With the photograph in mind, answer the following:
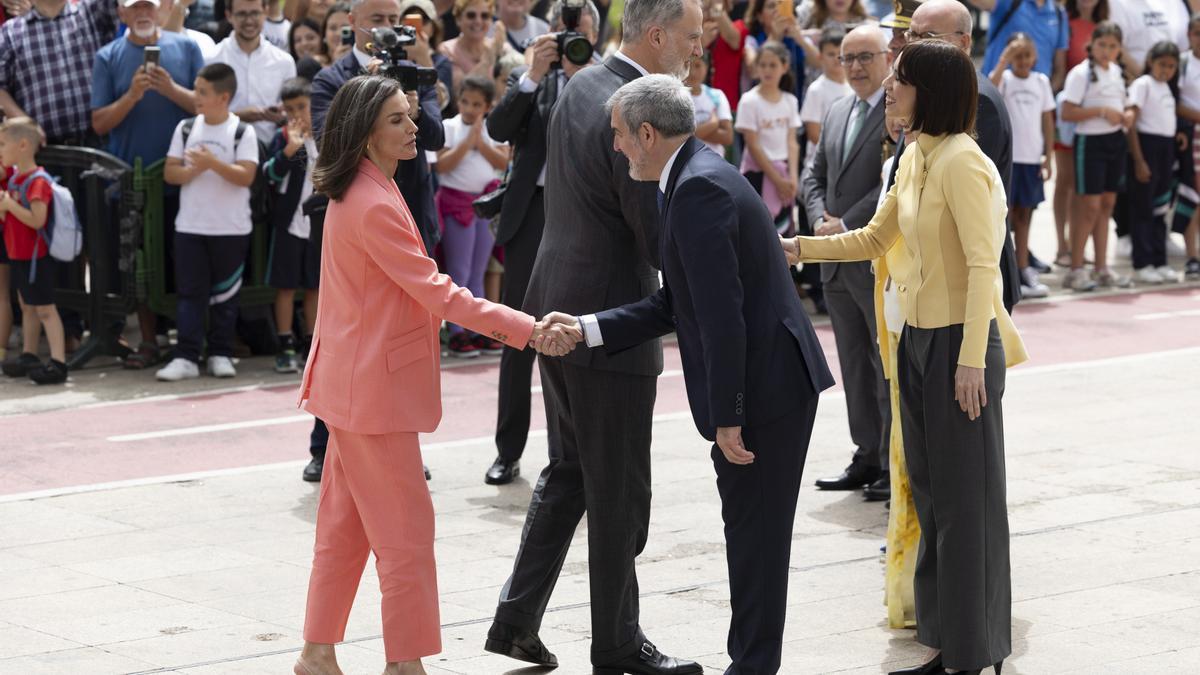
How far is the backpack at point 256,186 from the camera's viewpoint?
36.5 feet

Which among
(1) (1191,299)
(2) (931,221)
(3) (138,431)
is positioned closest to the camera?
(2) (931,221)

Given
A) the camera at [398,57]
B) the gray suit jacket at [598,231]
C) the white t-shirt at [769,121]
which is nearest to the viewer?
the gray suit jacket at [598,231]

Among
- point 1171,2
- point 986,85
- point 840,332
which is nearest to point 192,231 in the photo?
point 840,332

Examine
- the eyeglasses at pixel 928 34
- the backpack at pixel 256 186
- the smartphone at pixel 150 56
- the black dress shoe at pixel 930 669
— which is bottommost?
the black dress shoe at pixel 930 669

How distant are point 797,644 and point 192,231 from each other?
6177 millimetres

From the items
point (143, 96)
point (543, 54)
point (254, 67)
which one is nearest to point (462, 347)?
point (254, 67)

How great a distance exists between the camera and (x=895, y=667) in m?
5.91

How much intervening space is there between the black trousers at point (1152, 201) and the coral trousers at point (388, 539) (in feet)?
37.1

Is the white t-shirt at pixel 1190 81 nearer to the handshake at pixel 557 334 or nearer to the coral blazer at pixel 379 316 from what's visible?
the handshake at pixel 557 334

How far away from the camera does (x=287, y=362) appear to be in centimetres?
1140

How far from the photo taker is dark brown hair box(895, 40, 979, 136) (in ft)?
18.1

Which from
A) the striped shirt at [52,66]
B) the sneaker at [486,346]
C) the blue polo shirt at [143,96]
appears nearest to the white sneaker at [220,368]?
the blue polo shirt at [143,96]

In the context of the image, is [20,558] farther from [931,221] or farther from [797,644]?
[931,221]

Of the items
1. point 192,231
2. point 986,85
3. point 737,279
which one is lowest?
point 192,231
